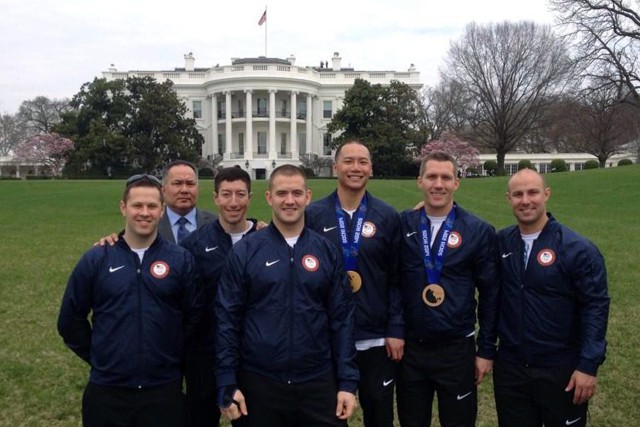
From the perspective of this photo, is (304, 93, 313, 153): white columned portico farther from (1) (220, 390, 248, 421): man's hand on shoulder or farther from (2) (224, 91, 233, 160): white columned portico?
(1) (220, 390, 248, 421): man's hand on shoulder

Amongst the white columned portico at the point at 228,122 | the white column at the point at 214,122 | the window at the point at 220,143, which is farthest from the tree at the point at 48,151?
the window at the point at 220,143

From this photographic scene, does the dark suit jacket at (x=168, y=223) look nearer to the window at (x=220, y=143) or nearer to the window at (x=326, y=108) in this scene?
the window at (x=220, y=143)

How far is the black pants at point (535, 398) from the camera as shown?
389cm

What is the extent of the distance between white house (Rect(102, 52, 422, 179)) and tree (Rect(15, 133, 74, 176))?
52.7ft

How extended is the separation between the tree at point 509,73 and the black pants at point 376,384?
48367 millimetres

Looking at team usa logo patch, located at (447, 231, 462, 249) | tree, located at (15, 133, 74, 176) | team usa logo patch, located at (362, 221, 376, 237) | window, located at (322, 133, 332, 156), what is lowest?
team usa logo patch, located at (447, 231, 462, 249)

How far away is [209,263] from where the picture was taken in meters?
4.11

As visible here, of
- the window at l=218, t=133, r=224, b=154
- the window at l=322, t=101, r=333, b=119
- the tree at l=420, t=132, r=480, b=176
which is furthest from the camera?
the window at l=322, t=101, r=333, b=119

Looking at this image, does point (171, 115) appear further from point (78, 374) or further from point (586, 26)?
point (78, 374)

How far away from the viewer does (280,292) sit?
349cm

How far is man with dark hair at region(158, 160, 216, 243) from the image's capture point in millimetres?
4918

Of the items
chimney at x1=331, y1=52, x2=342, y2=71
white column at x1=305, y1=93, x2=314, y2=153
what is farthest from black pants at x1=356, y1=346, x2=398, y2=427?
chimney at x1=331, y1=52, x2=342, y2=71

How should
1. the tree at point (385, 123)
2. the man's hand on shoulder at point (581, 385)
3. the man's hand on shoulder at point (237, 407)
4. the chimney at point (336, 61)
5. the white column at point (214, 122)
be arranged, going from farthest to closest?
the chimney at point (336, 61) < the white column at point (214, 122) < the tree at point (385, 123) < the man's hand on shoulder at point (581, 385) < the man's hand on shoulder at point (237, 407)

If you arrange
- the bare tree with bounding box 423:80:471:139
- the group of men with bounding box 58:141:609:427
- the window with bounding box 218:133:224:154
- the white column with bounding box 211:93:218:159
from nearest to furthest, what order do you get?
the group of men with bounding box 58:141:609:427 < the bare tree with bounding box 423:80:471:139 < the white column with bounding box 211:93:218:159 < the window with bounding box 218:133:224:154
